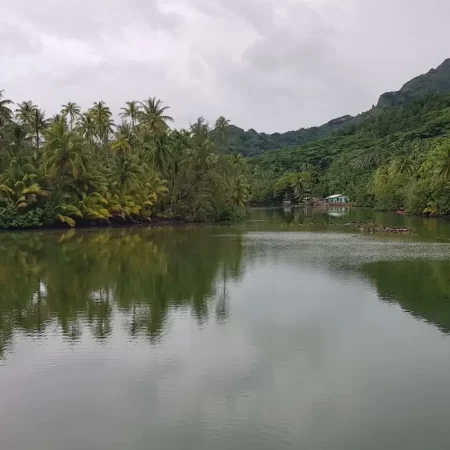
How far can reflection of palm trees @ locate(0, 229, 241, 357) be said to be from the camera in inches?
575

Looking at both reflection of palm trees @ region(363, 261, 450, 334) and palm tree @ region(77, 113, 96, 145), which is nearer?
reflection of palm trees @ region(363, 261, 450, 334)

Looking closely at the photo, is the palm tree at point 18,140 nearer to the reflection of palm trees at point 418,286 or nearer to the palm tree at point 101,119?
the palm tree at point 101,119

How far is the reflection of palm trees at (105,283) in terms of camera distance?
14602 mm

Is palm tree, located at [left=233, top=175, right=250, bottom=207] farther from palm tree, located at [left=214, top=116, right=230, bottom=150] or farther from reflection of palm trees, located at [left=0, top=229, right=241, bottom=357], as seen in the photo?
reflection of palm trees, located at [left=0, top=229, right=241, bottom=357]

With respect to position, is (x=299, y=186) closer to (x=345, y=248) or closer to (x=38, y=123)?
(x=38, y=123)

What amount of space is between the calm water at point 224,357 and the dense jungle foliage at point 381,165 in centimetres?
4869

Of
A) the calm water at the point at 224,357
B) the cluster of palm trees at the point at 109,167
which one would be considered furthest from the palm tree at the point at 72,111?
the calm water at the point at 224,357

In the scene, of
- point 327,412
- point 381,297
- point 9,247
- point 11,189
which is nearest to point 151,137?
point 11,189

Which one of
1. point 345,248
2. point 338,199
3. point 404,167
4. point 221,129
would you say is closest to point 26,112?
point 221,129

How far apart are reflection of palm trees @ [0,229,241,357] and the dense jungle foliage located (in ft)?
138

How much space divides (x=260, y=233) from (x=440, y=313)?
29332mm

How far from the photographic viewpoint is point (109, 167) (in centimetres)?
5256

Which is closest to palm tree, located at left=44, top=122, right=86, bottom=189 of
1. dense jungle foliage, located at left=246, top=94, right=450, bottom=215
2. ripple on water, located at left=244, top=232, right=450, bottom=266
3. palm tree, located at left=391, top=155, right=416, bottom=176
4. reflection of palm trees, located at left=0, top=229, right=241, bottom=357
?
reflection of palm trees, located at left=0, top=229, right=241, bottom=357

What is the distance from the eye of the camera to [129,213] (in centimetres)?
4972
